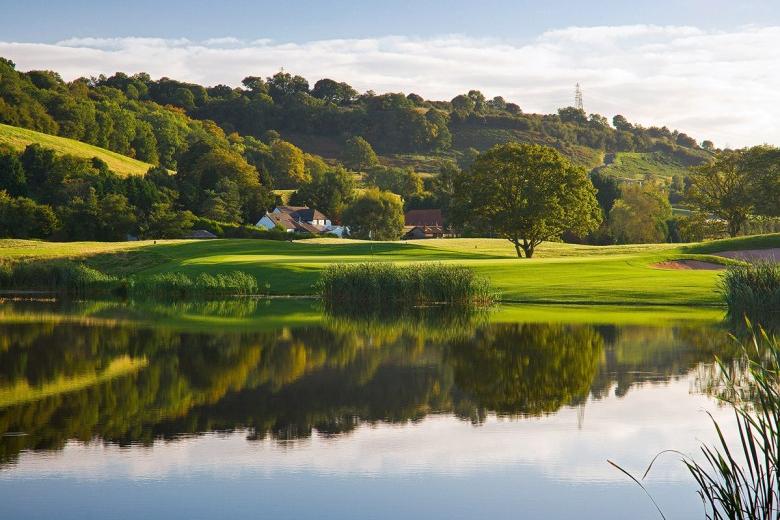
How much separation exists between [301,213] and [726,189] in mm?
61547

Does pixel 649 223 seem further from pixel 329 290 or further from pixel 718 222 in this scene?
pixel 329 290

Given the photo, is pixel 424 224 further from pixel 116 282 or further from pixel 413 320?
pixel 413 320

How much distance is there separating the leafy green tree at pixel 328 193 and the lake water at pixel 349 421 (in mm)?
110133

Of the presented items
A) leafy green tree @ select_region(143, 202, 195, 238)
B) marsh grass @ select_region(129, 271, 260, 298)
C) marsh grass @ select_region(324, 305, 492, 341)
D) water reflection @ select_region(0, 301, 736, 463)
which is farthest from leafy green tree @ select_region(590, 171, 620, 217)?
water reflection @ select_region(0, 301, 736, 463)

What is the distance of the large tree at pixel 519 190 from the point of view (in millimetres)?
65750

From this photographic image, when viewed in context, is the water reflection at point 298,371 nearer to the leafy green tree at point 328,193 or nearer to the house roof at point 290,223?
the house roof at point 290,223

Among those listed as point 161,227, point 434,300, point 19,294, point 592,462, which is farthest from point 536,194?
point 592,462

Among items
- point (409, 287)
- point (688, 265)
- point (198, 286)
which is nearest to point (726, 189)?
point (688, 265)

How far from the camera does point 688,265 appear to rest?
57.1 metres

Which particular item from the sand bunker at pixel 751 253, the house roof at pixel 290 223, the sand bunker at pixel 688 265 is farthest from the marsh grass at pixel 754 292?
the house roof at pixel 290 223

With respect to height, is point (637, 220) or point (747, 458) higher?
point (637, 220)

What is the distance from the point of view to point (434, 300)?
149 ft

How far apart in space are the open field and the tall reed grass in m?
81.7

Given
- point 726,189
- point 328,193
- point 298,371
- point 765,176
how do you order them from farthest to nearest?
point 328,193
point 726,189
point 765,176
point 298,371
